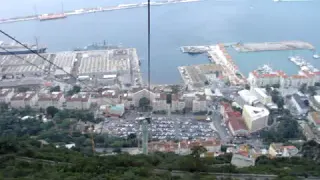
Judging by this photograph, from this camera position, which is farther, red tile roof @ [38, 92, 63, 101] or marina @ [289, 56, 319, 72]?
marina @ [289, 56, 319, 72]

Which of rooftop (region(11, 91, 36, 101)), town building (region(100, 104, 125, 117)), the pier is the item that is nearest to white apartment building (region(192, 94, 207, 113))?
town building (region(100, 104, 125, 117))

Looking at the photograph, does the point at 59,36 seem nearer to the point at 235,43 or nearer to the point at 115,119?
the point at 235,43

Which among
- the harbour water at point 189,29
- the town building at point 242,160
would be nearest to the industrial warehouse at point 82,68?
the harbour water at point 189,29

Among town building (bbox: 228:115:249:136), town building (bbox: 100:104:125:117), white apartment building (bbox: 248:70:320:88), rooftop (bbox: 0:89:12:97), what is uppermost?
white apartment building (bbox: 248:70:320:88)

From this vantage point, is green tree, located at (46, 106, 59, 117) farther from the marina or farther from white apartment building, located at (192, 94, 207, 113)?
the marina

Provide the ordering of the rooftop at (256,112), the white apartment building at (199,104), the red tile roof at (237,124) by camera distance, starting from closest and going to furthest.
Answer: the red tile roof at (237,124) → the rooftop at (256,112) → the white apartment building at (199,104)

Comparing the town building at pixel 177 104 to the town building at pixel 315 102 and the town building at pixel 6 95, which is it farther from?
the town building at pixel 6 95

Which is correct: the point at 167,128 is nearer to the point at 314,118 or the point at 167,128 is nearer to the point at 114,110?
the point at 114,110
